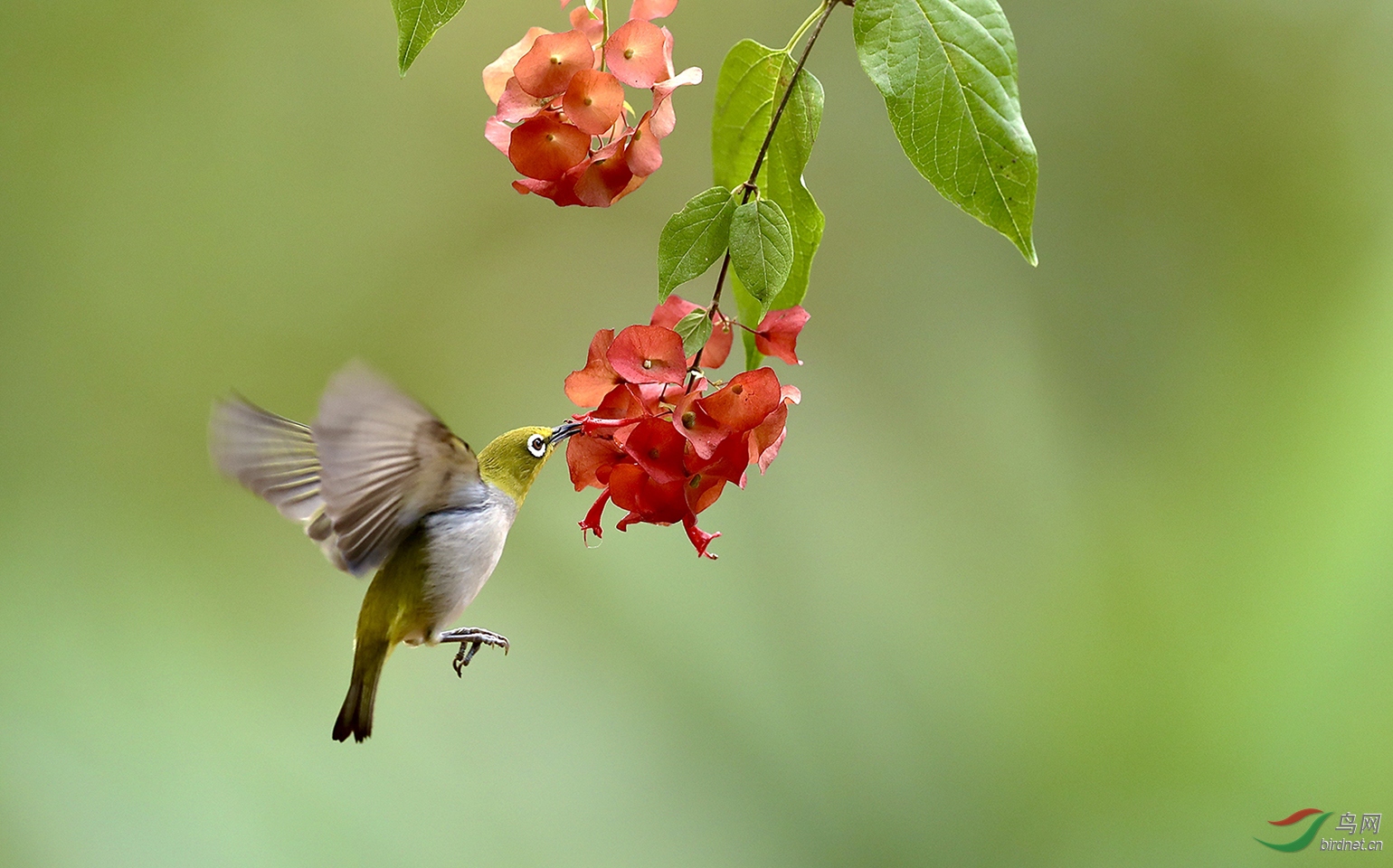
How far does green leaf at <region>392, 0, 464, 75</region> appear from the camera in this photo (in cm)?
55

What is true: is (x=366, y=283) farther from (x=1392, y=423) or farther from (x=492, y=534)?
(x=1392, y=423)

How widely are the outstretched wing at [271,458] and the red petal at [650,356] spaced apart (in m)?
0.58

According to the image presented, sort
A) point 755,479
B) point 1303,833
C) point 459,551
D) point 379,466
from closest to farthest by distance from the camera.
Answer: point 379,466
point 459,551
point 1303,833
point 755,479

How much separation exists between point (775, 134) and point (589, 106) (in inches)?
6.7

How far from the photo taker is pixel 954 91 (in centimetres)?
60

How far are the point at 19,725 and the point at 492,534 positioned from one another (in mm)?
1648

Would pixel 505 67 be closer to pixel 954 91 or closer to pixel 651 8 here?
pixel 651 8

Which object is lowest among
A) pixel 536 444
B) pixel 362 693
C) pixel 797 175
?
pixel 362 693

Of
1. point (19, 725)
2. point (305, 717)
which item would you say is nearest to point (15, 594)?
point (19, 725)

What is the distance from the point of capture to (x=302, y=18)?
2316mm

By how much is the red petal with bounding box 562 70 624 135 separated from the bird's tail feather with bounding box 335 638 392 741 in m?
0.72

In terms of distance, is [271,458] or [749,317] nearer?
[749,317]

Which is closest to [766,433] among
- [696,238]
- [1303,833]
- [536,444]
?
[696,238]

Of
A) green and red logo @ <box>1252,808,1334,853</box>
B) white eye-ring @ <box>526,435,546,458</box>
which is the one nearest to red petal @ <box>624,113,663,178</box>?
white eye-ring @ <box>526,435,546,458</box>
